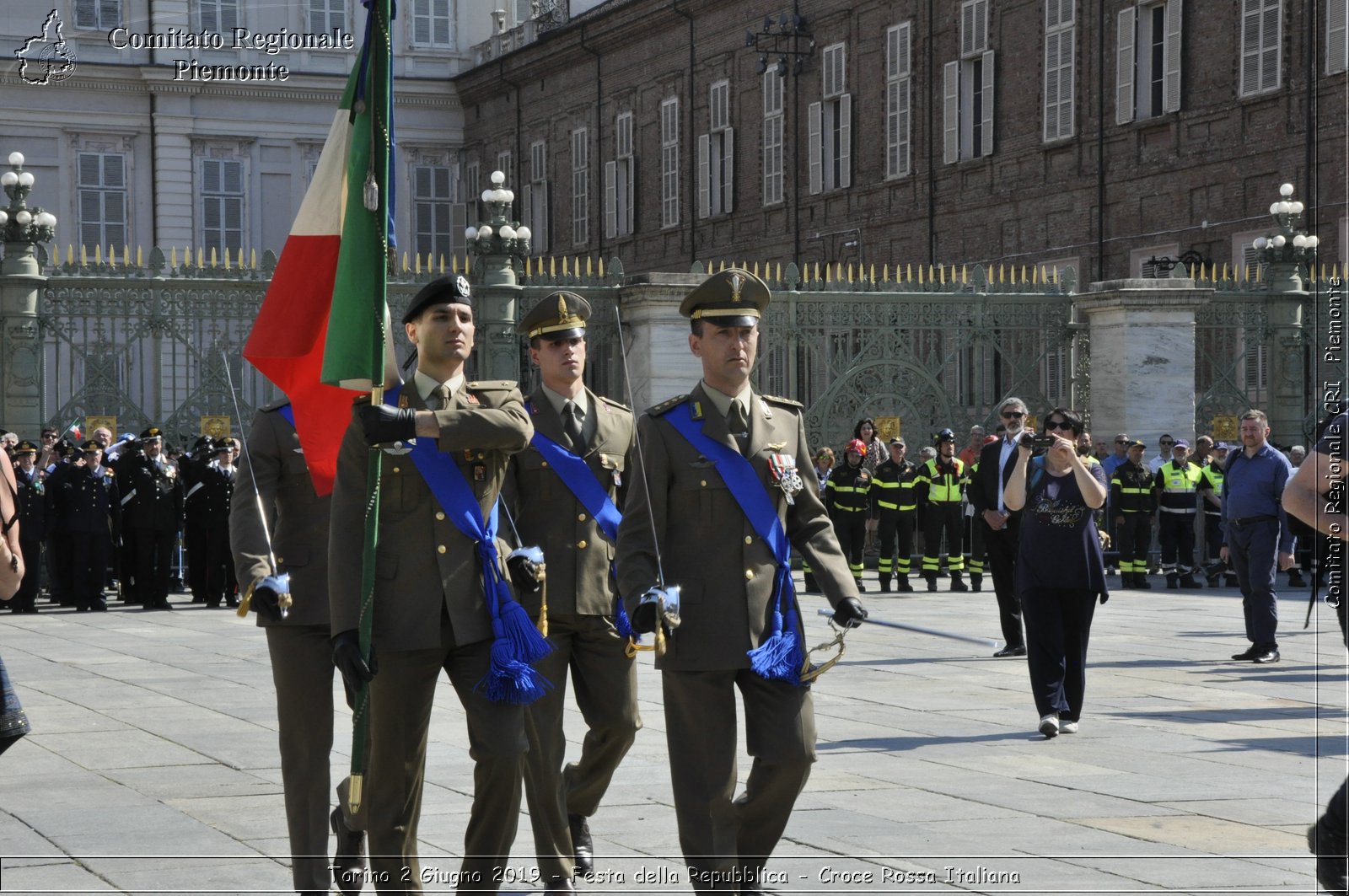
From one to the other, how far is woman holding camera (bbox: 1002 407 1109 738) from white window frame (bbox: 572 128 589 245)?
33.3m

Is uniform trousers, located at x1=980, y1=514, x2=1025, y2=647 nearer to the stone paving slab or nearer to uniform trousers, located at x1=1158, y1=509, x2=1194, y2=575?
the stone paving slab

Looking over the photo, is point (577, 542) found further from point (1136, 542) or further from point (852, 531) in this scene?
point (1136, 542)

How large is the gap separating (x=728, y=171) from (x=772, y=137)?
1.62 m

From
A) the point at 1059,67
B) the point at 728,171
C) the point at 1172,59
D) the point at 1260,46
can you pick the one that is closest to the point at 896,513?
the point at 1260,46

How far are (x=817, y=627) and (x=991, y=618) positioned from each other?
203 cm

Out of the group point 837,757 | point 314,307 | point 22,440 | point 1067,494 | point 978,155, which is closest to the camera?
point 314,307

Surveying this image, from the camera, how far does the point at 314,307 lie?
20.3 ft

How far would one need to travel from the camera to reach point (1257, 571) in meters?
13.6

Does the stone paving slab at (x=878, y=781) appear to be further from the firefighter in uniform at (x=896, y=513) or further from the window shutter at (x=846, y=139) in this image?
the window shutter at (x=846, y=139)

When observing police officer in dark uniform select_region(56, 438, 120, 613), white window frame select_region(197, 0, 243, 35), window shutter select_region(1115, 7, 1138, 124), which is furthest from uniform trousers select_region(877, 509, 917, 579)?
white window frame select_region(197, 0, 243, 35)

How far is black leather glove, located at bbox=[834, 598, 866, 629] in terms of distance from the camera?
5977 millimetres

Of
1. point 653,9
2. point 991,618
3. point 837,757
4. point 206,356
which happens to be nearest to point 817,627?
point 991,618

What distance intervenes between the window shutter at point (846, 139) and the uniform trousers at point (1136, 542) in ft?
48.8

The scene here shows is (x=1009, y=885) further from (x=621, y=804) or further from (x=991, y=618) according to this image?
(x=991, y=618)
